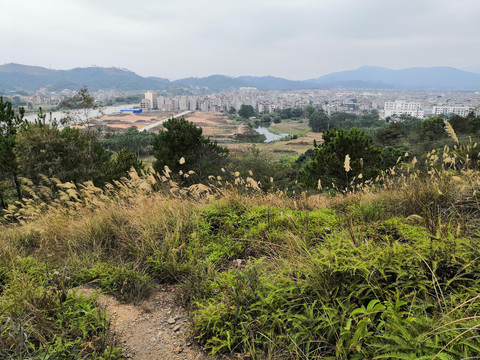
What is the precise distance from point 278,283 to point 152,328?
975 millimetres

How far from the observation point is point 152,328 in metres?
2.11

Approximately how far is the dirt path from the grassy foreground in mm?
88

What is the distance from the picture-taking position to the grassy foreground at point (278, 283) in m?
1.54

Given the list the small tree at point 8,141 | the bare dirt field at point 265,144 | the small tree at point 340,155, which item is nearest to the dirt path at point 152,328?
the small tree at point 340,155

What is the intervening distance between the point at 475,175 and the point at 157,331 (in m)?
3.99

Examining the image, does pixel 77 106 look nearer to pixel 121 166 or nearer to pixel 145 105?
pixel 121 166

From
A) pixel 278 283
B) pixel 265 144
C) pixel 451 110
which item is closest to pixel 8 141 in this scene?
pixel 278 283

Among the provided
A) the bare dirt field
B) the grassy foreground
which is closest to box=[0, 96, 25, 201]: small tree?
the grassy foreground

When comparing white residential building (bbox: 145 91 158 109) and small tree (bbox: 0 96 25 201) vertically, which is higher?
white residential building (bbox: 145 91 158 109)

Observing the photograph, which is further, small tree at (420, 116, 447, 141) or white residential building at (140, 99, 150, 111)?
white residential building at (140, 99, 150, 111)

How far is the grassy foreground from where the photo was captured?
60.4 inches

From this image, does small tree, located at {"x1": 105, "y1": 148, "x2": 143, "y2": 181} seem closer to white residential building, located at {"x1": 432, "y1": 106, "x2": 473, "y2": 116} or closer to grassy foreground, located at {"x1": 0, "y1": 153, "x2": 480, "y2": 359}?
grassy foreground, located at {"x1": 0, "y1": 153, "x2": 480, "y2": 359}

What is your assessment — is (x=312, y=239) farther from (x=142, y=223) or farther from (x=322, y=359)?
(x=142, y=223)

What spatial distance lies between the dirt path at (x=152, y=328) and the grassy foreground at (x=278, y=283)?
3.5 inches
